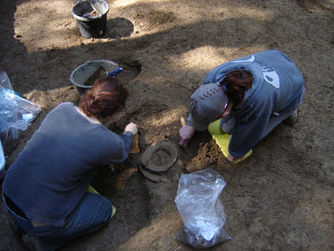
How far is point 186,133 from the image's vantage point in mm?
2805

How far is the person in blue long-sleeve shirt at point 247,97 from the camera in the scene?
80.6 inches

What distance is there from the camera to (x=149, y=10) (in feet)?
15.4

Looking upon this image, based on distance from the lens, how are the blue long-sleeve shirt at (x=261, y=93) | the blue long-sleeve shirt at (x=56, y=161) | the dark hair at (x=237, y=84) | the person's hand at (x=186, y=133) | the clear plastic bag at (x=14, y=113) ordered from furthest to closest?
1. the clear plastic bag at (x=14, y=113)
2. the person's hand at (x=186, y=133)
3. the blue long-sleeve shirt at (x=261, y=93)
4. the dark hair at (x=237, y=84)
5. the blue long-sleeve shirt at (x=56, y=161)

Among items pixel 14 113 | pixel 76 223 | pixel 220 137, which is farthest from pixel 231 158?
pixel 14 113

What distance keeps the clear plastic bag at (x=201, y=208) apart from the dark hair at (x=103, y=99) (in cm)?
104

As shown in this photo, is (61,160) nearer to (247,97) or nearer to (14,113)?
(247,97)

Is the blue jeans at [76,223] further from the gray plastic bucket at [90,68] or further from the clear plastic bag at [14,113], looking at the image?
the gray plastic bucket at [90,68]

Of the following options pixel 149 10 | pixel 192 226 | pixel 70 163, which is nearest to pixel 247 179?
pixel 192 226

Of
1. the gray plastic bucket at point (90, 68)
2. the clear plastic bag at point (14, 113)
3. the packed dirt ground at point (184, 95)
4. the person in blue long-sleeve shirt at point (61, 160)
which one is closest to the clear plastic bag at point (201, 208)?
the packed dirt ground at point (184, 95)

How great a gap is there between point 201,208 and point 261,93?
Answer: 1108 millimetres

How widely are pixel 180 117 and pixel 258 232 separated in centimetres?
145

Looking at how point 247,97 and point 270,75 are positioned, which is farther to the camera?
point 270,75

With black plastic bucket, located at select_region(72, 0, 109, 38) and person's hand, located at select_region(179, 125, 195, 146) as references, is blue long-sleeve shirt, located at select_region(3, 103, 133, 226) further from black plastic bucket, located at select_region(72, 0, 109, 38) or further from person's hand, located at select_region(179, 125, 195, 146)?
black plastic bucket, located at select_region(72, 0, 109, 38)

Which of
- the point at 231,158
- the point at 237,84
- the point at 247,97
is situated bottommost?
the point at 231,158
